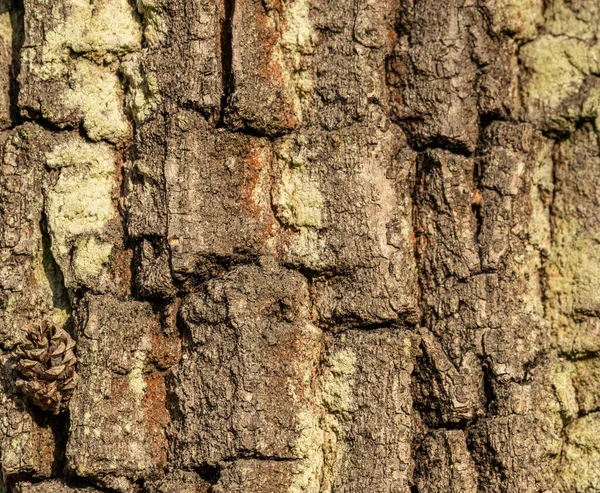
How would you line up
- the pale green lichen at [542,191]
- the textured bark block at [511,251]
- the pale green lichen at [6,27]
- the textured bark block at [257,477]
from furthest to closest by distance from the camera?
the pale green lichen at [6,27], the pale green lichen at [542,191], the textured bark block at [511,251], the textured bark block at [257,477]

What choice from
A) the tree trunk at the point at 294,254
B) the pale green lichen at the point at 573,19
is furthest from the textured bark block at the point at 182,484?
the pale green lichen at the point at 573,19

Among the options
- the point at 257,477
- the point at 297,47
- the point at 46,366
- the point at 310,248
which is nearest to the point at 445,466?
the point at 257,477

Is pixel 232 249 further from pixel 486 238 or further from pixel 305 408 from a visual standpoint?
pixel 486 238

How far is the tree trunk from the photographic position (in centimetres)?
173

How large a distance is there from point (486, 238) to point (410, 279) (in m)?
0.20

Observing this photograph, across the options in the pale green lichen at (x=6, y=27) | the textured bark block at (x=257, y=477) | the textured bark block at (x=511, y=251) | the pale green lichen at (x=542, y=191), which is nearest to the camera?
the textured bark block at (x=257, y=477)

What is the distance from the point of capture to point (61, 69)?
6.12 ft

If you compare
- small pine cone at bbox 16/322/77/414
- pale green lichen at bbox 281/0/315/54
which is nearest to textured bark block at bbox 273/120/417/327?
pale green lichen at bbox 281/0/315/54

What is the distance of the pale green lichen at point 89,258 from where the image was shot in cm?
181

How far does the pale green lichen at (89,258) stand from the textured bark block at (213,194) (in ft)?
0.62

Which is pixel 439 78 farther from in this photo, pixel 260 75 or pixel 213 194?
pixel 213 194

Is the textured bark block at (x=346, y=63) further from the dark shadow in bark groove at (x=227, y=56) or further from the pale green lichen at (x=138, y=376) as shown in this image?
the pale green lichen at (x=138, y=376)

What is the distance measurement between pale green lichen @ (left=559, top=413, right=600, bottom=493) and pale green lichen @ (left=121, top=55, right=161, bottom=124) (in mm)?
1222

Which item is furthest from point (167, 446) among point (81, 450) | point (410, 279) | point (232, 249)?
point (410, 279)
